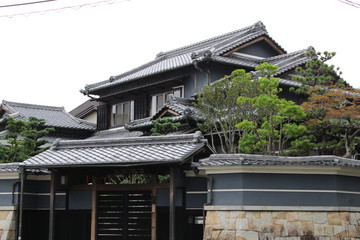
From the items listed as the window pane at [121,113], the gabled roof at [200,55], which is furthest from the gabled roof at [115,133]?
the gabled roof at [200,55]

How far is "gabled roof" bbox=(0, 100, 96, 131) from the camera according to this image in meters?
35.9

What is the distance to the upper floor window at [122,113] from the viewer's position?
111ft

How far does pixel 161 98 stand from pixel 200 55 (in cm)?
479

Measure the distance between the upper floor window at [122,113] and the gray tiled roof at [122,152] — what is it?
519 inches

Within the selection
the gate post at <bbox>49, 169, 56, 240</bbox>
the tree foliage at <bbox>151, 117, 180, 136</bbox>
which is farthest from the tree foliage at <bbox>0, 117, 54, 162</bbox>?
the tree foliage at <bbox>151, 117, 180, 136</bbox>

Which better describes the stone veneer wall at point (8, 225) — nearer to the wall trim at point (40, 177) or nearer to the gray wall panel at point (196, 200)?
the wall trim at point (40, 177)

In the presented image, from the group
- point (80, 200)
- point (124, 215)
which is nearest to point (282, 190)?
point (124, 215)

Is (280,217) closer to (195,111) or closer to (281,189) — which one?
(281,189)

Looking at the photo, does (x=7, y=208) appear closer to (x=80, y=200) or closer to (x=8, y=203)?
(x=8, y=203)

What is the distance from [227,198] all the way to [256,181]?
1.03 metres

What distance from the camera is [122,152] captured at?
1881 cm

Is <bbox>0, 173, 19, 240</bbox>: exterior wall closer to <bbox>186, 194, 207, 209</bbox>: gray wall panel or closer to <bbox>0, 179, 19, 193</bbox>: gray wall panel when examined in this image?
<bbox>0, 179, 19, 193</bbox>: gray wall panel

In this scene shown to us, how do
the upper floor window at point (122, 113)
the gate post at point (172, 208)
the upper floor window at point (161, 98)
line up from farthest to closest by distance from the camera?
the upper floor window at point (122, 113), the upper floor window at point (161, 98), the gate post at point (172, 208)

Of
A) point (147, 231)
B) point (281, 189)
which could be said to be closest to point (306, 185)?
point (281, 189)
